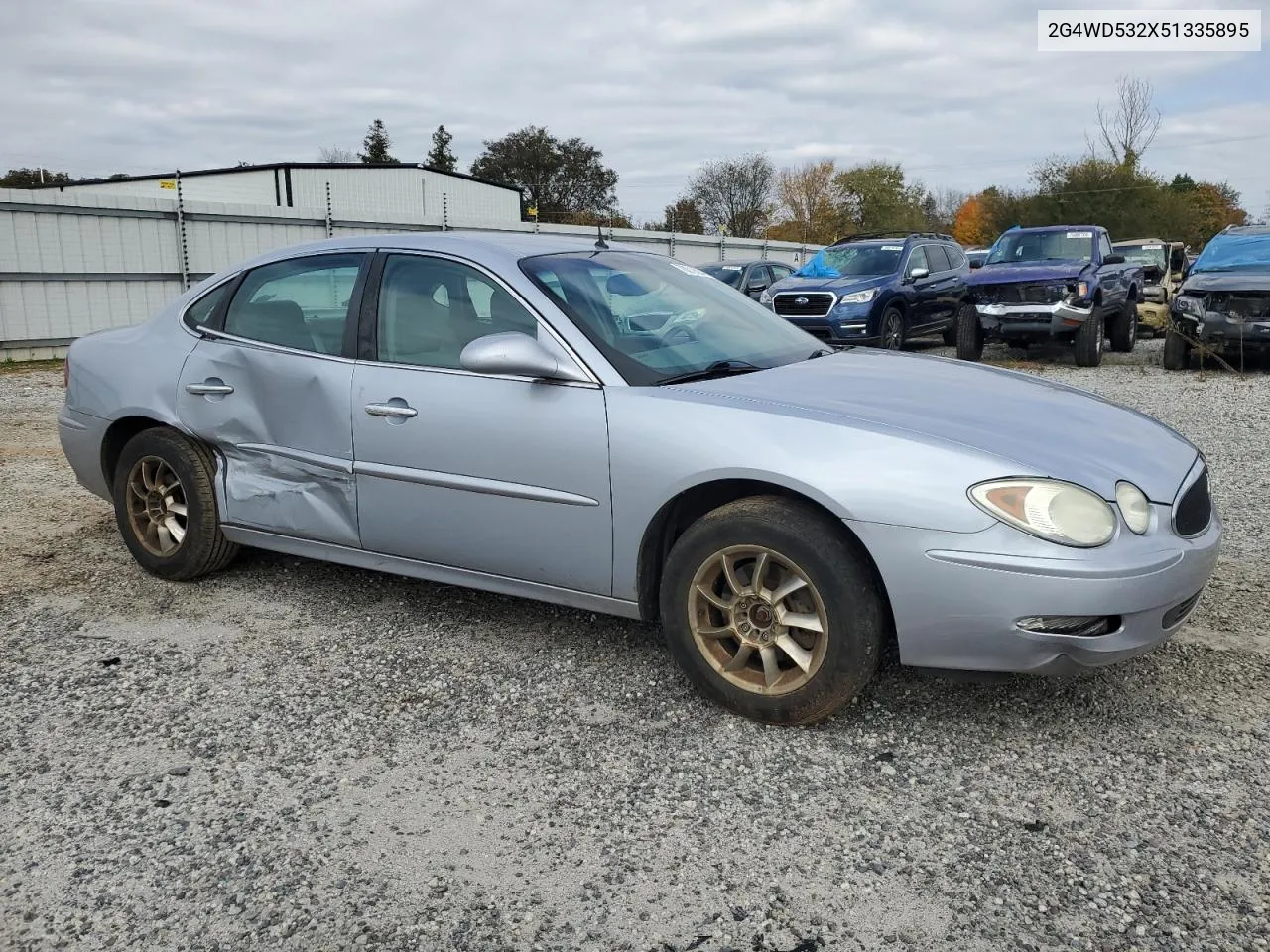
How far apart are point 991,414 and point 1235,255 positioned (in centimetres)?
1170

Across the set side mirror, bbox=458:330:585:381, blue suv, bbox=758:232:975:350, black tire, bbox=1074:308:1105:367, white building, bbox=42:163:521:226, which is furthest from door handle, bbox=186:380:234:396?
white building, bbox=42:163:521:226

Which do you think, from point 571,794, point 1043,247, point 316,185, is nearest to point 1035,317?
point 1043,247

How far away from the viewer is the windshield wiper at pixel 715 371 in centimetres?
359

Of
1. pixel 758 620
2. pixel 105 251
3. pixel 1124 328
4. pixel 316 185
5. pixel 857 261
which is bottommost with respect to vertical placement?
pixel 758 620

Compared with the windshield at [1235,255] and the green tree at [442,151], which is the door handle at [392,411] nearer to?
the windshield at [1235,255]

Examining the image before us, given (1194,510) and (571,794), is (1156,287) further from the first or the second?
(571,794)

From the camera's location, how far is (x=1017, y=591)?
2.91 metres

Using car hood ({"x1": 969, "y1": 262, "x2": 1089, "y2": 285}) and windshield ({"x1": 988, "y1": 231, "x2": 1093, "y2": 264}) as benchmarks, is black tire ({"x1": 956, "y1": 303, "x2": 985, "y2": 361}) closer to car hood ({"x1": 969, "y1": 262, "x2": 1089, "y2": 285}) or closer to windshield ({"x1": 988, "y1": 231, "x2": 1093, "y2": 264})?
car hood ({"x1": 969, "y1": 262, "x2": 1089, "y2": 285})

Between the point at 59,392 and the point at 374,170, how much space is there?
2468 centimetres

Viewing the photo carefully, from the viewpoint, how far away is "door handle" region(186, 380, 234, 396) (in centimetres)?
442

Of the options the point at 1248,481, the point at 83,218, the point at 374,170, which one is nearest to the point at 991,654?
the point at 1248,481

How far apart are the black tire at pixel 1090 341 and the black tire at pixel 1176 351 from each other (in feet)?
2.61

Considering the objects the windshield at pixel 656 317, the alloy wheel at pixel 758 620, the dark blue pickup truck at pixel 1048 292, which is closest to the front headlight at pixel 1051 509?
the alloy wheel at pixel 758 620

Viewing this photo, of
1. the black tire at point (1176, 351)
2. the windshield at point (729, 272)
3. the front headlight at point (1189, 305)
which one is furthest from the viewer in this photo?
the windshield at point (729, 272)
